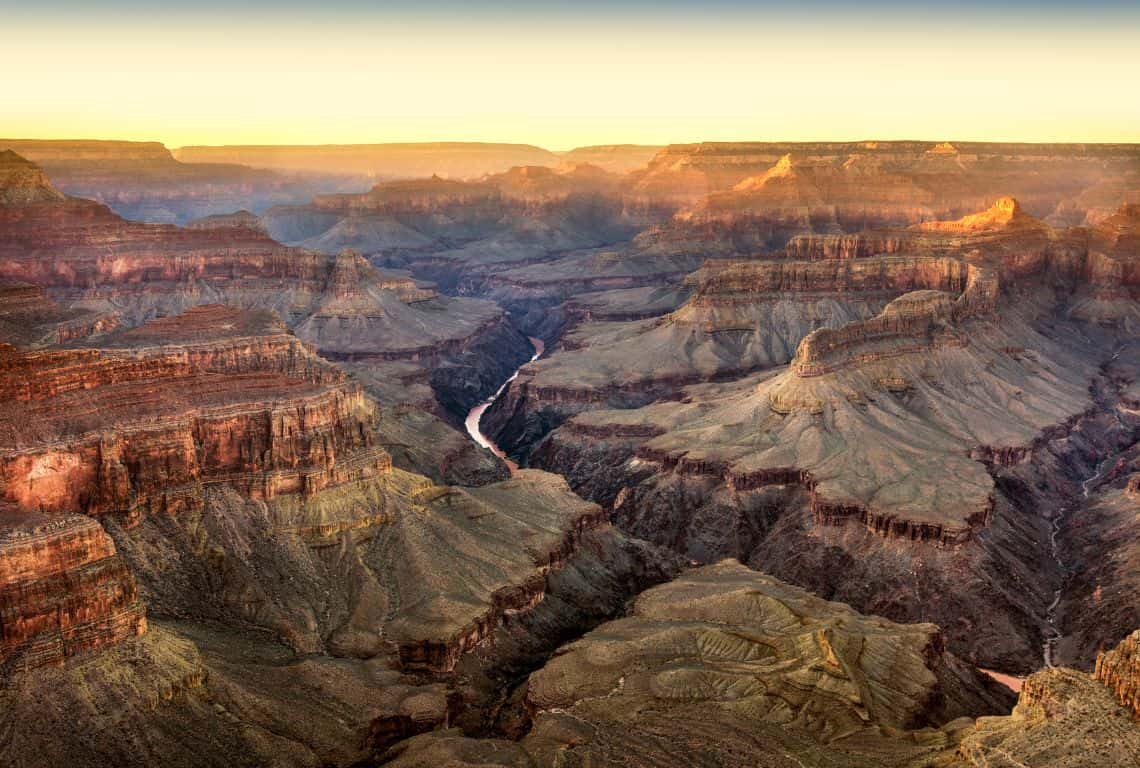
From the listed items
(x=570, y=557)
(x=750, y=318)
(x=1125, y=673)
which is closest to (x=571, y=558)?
(x=570, y=557)

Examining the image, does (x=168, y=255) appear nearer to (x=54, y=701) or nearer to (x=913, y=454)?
(x=913, y=454)

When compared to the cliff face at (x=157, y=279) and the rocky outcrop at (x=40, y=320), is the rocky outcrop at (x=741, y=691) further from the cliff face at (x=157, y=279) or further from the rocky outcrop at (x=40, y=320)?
the cliff face at (x=157, y=279)

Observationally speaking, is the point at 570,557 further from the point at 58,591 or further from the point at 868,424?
the point at 868,424

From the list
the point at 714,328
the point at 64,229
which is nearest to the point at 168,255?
the point at 64,229

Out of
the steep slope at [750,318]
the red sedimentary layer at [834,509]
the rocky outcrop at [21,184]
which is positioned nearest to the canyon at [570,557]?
the red sedimentary layer at [834,509]

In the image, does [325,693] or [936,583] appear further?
[936,583]

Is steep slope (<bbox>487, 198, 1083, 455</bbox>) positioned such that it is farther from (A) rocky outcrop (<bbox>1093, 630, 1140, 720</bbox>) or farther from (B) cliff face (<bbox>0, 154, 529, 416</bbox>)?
(A) rocky outcrop (<bbox>1093, 630, 1140, 720</bbox>)
